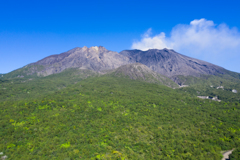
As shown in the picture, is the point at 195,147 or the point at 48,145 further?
the point at 195,147

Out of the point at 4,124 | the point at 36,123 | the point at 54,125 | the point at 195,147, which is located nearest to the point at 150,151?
the point at 195,147

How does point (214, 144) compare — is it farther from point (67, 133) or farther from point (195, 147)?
point (67, 133)

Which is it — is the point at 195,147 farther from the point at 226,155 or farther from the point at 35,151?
the point at 35,151

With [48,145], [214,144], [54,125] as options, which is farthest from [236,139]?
[54,125]

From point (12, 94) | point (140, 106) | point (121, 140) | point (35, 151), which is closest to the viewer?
point (35, 151)

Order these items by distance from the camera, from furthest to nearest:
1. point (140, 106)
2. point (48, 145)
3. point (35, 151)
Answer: point (140, 106), point (48, 145), point (35, 151)

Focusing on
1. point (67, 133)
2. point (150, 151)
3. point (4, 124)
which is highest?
point (4, 124)

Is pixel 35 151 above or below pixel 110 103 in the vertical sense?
below

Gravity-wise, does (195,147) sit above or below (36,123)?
below

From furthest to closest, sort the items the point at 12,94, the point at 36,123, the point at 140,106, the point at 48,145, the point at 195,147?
the point at 12,94 → the point at 140,106 → the point at 36,123 → the point at 195,147 → the point at 48,145
